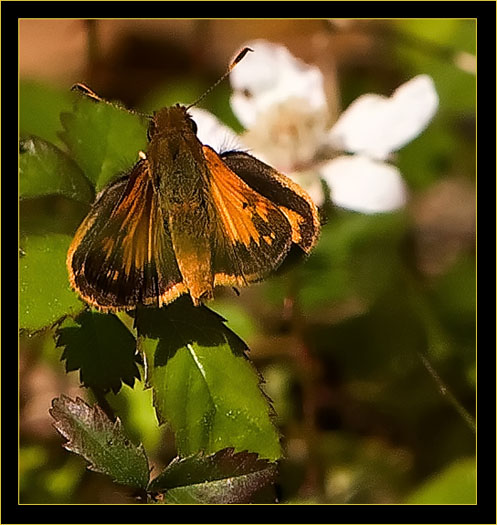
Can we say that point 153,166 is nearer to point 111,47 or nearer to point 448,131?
point 448,131

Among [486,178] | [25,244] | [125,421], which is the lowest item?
[125,421]

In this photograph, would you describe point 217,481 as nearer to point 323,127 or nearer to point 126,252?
point 126,252

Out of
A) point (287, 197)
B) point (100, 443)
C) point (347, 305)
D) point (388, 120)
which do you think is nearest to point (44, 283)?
point (100, 443)

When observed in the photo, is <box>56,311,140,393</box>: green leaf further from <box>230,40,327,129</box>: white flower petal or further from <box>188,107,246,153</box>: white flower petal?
<box>230,40,327,129</box>: white flower petal

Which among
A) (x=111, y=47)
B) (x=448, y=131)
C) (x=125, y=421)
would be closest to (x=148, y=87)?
(x=111, y=47)

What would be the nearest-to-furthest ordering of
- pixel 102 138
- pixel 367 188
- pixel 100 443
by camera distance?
pixel 100 443 < pixel 102 138 < pixel 367 188

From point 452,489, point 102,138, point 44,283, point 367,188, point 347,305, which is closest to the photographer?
point 44,283
